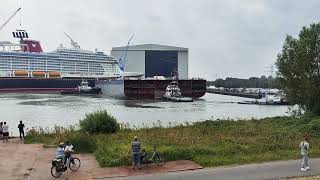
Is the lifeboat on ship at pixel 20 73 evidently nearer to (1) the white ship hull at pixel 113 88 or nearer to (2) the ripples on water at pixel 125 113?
(1) the white ship hull at pixel 113 88

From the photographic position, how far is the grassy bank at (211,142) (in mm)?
19844

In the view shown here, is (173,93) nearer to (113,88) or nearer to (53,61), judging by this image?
(113,88)

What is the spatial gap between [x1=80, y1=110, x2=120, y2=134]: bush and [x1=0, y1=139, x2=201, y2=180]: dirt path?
19.5ft

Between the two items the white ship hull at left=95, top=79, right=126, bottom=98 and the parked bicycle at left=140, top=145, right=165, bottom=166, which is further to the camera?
the white ship hull at left=95, top=79, right=126, bottom=98

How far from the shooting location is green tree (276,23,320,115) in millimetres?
33031

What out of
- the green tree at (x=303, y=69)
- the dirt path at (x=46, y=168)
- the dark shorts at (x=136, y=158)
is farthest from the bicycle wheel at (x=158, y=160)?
the green tree at (x=303, y=69)

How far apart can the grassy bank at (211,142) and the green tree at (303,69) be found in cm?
235

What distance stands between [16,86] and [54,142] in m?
124

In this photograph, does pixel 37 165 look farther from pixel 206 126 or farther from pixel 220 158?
pixel 206 126

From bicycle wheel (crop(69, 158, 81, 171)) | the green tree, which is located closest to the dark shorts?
bicycle wheel (crop(69, 158, 81, 171))

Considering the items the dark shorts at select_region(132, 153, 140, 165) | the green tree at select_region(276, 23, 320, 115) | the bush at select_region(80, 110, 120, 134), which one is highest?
the green tree at select_region(276, 23, 320, 115)

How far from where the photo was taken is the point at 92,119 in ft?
94.8

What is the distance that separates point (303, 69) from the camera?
33.2 meters

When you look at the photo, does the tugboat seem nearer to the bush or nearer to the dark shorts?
the bush
